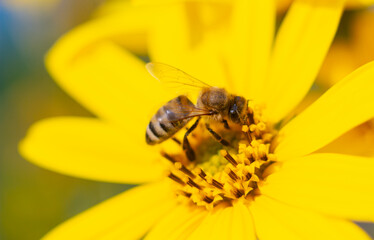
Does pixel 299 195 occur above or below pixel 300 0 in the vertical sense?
below

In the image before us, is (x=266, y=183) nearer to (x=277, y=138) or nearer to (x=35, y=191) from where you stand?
(x=277, y=138)

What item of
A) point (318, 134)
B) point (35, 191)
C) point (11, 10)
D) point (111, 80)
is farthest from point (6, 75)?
point (318, 134)

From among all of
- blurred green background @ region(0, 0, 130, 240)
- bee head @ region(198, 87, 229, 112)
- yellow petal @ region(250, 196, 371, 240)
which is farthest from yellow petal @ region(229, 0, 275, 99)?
blurred green background @ region(0, 0, 130, 240)

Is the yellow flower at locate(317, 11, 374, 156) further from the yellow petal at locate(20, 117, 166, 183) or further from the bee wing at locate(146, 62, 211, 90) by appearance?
the yellow petal at locate(20, 117, 166, 183)

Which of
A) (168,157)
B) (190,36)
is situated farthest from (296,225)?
(190,36)

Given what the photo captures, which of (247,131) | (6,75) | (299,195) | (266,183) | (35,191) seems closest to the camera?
(299,195)

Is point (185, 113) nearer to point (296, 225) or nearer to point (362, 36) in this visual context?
point (296, 225)

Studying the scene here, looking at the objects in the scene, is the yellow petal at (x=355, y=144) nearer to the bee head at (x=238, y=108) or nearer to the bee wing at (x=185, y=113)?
the bee head at (x=238, y=108)
